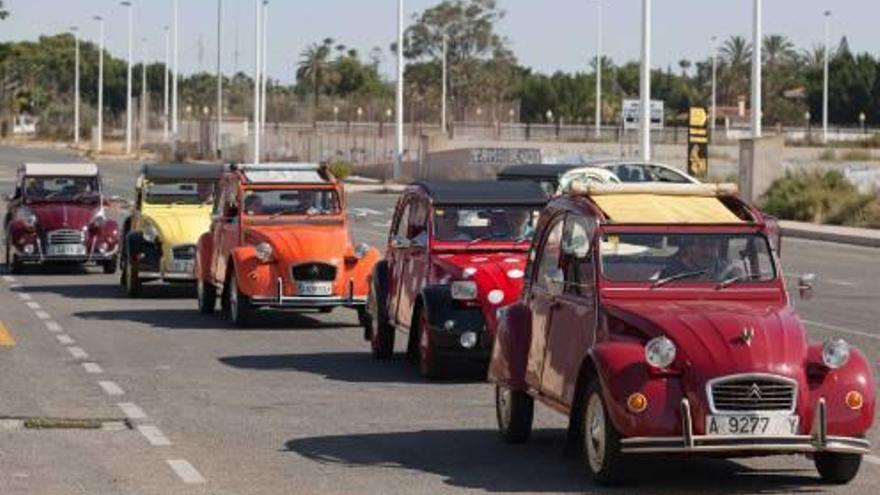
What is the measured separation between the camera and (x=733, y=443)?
34.8 feet

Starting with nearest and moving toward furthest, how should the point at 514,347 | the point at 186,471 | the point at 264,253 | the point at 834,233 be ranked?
the point at 186,471
the point at 514,347
the point at 264,253
the point at 834,233

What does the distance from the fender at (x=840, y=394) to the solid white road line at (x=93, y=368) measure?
27.8ft

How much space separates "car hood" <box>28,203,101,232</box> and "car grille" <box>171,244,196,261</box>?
200 inches

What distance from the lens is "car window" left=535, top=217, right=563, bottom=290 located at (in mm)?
12745

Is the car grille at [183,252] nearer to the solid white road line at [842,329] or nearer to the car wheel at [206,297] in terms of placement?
the car wheel at [206,297]

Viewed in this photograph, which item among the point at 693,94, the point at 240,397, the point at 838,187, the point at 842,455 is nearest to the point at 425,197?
the point at 240,397

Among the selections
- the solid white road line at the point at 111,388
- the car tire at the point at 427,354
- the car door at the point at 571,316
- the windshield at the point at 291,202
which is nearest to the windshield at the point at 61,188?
the windshield at the point at 291,202

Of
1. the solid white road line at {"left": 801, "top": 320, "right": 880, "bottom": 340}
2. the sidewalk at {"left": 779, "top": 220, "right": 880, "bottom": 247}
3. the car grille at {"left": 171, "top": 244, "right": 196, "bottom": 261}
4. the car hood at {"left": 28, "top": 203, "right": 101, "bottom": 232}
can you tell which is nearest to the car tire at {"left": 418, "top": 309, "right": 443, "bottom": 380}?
the solid white road line at {"left": 801, "top": 320, "right": 880, "bottom": 340}

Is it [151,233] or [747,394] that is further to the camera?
[151,233]

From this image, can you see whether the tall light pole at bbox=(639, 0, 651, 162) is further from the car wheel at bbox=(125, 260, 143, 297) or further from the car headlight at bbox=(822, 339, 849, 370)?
Result: the car headlight at bbox=(822, 339, 849, 370)

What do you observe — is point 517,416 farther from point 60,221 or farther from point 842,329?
point 60,221

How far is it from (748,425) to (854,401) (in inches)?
26.1

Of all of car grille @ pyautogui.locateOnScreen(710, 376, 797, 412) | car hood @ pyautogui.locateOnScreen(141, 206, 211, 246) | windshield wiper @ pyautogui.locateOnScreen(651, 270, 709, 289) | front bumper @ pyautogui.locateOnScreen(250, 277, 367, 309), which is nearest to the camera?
car grille @ pyautogui.locateOnScreen(710, 376, 797, 412)

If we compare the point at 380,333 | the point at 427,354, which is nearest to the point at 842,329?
the point at 380,333
